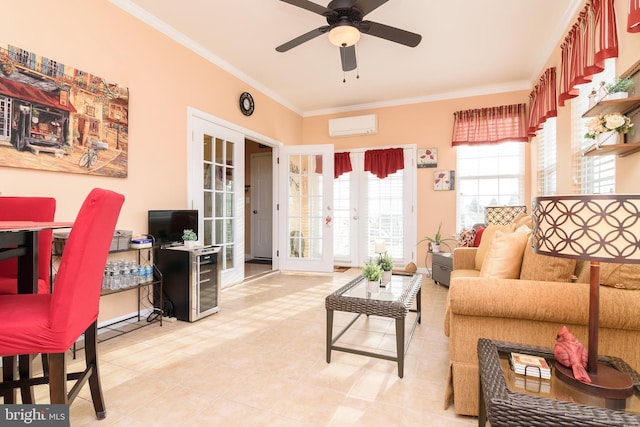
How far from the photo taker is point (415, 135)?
17.6 feet

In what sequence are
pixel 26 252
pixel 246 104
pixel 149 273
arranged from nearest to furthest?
1. pixel 26 252
2. pixel 149 273
3. pixel 246 104

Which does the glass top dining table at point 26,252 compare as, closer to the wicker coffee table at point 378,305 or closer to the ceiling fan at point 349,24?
the wicker coffee table at point 378,305

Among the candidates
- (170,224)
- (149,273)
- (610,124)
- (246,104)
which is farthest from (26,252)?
(246,104)

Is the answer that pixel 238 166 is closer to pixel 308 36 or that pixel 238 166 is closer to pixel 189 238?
pixel 189 238

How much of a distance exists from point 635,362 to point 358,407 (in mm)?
1231

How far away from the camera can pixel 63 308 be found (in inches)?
46.5

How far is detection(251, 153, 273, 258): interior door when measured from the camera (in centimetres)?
679

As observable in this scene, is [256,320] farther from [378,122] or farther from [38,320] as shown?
[378,122]

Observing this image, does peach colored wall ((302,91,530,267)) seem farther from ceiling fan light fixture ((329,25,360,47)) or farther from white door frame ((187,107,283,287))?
ceiling fan light fixture ((329,25,360,47))

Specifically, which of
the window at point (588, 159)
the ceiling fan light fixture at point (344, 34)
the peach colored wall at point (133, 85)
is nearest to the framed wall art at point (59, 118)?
the peach colored wall at point (133, 85)

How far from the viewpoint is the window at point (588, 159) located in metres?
2.50

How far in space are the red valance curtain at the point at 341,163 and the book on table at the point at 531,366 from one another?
15.4 feet

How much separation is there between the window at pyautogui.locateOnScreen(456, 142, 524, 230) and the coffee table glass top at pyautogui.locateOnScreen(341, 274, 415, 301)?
110 inches

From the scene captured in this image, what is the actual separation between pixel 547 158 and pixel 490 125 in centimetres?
104
